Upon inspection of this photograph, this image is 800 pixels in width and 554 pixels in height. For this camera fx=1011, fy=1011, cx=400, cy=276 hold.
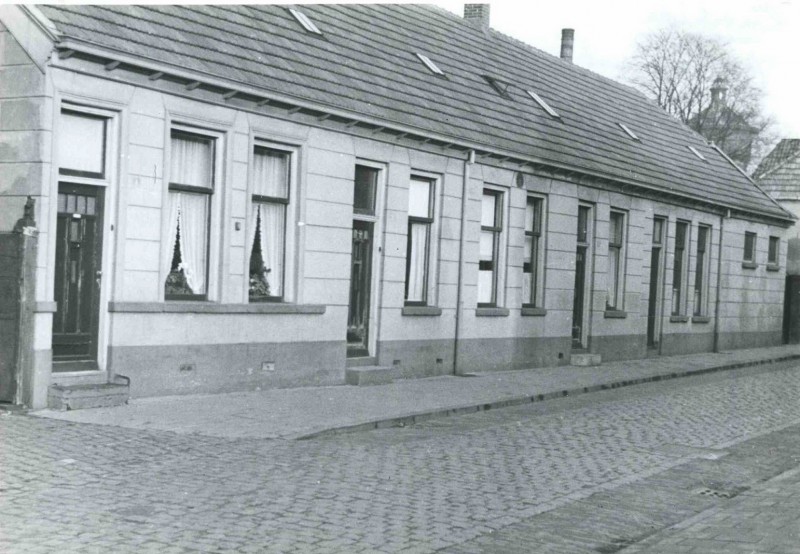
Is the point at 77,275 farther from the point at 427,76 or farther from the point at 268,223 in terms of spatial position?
the point at 427,76

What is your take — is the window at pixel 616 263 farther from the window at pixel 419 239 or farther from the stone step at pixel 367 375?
the stone step at pixel 367 375

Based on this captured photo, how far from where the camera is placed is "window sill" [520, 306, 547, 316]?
2006 cm

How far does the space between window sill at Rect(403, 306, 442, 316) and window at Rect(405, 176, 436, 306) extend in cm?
26

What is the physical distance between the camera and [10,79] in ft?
38.4

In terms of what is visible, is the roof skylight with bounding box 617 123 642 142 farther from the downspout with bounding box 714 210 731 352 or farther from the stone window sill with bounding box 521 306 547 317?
the stone window sill with bounding box 521 306 547 317

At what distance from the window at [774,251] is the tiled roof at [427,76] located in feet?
5.36

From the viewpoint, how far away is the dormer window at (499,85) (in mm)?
21344

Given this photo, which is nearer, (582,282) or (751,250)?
(582,282)

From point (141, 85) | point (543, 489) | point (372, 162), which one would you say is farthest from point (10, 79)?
point (543, 489)

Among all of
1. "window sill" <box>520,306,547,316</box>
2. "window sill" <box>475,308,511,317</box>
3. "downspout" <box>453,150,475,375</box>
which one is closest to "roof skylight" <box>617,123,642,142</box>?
"window sill" <box>520,306,547,316</box>

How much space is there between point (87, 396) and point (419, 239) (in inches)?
298

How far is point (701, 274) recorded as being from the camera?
28.1 meters

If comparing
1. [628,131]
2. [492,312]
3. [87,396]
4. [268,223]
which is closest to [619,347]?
[492,312]

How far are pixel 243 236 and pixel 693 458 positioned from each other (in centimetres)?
666
